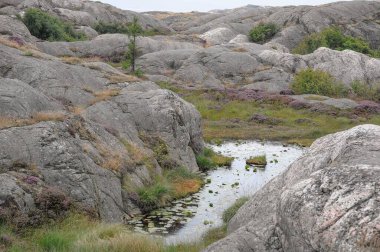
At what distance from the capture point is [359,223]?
936cm

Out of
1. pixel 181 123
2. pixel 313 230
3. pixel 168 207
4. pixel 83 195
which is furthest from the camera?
pixel 181 123

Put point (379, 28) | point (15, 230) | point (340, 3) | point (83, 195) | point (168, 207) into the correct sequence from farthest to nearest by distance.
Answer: point (340, 3), point (379, 28), point (168, 207), point (83, 195), point (15, 230)

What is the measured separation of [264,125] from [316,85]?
70.5 ft

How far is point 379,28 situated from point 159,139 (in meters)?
117

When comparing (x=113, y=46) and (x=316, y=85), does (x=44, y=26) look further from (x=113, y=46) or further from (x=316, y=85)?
(x=316, y=85)

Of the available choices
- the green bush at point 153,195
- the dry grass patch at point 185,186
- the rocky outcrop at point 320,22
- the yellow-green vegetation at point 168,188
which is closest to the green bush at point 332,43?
the rocky outcrop at point 320,22

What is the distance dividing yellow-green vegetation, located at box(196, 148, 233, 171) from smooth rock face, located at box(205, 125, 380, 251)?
23.1m

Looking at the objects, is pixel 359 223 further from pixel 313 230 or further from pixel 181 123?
pixel 181 123

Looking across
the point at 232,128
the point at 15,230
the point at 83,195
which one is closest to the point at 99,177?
the point at 83,195

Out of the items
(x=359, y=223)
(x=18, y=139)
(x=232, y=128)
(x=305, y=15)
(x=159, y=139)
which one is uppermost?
(x=305, y=15)

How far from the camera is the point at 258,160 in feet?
130

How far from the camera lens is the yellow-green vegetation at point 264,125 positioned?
54812 mm

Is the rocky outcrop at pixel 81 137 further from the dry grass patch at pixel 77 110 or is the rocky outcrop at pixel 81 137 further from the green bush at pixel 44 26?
the green bush at pixel 44 26

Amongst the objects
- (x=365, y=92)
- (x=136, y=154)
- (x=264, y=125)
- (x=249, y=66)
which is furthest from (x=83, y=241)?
(x=249, y=66)
